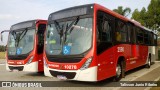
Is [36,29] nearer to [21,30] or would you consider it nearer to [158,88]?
[21,30]

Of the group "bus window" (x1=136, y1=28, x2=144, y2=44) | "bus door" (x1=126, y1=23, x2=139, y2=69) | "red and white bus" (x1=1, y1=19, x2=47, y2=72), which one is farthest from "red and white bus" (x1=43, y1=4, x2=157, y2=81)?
"bus window" (x1=136, y1=28, x2=144, y2=44)

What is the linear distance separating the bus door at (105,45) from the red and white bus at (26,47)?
414cm

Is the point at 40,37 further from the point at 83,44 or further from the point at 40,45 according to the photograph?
the point at 83,44

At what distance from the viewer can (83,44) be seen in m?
8.36

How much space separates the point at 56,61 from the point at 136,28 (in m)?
6.71

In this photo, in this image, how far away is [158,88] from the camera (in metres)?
8.30

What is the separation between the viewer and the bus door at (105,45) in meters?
8.56

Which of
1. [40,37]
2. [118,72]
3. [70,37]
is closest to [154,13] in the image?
[40,37]

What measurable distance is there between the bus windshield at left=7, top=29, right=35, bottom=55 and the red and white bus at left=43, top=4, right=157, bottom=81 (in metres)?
2.69

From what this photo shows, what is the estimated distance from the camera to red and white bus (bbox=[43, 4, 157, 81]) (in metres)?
8.26

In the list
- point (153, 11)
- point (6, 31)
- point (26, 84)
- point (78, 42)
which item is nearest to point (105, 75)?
point (78, 42)

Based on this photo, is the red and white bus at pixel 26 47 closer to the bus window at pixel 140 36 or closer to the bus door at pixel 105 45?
the bus door at pixel 105 45

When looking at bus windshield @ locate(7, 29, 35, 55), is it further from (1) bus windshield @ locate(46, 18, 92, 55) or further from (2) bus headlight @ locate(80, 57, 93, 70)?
(2) bus headlight @ locate(80, 57, 93, 70)

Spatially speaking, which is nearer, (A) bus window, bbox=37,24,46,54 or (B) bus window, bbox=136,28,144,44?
(A) bus window, bbox=37,24,46,54
